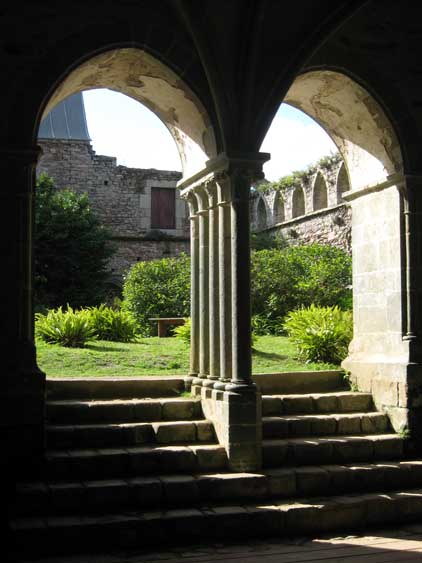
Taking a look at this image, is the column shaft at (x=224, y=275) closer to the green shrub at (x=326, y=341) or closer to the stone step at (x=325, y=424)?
the stone step at (x=325, y=424)

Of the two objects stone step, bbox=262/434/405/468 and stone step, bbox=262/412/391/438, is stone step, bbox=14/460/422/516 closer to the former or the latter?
stone step, bbox=262/434/405/468

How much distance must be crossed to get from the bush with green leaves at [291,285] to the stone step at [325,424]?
4.65 m

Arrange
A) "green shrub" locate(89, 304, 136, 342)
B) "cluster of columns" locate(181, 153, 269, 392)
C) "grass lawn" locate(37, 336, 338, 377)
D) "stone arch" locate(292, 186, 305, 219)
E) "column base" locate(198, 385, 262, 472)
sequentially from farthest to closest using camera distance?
"stone arch" locate(292, 186, 305, 219) → "green shrub" locate(89, 304, 136, 342) → "grass lawn" locate(37, 336, 338, 377) → "cluster of columns" locate(181, 153, 269, 392) → "column base" locate(198, 385, 262, 472)

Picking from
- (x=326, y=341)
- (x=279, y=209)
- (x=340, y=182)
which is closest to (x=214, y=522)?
(x=326, y=341)

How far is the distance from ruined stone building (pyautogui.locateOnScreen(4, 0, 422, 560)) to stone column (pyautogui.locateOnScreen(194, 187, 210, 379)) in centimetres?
2

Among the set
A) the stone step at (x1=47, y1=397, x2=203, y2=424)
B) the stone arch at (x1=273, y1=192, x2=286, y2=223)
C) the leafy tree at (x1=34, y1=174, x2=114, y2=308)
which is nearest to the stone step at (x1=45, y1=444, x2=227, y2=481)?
the stone step at (x1=47, y1=397, x2=203, y2=424)

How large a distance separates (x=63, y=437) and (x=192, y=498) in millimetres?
1013

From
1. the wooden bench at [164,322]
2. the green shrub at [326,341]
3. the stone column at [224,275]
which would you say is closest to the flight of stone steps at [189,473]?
the stone column at [224,275]

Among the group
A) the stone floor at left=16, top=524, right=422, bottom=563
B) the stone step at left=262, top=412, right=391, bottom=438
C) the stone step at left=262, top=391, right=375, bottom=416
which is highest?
the stone step at left=262, top=391, right=375, bottom=416

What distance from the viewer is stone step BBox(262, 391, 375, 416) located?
577cm

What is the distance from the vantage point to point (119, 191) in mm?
19734

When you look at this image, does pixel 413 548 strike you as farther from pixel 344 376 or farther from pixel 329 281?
pixel 329 281

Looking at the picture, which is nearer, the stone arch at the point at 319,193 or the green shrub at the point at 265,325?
the green shrub at the point at 265,325

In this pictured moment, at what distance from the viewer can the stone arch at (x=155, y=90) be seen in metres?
5.37
